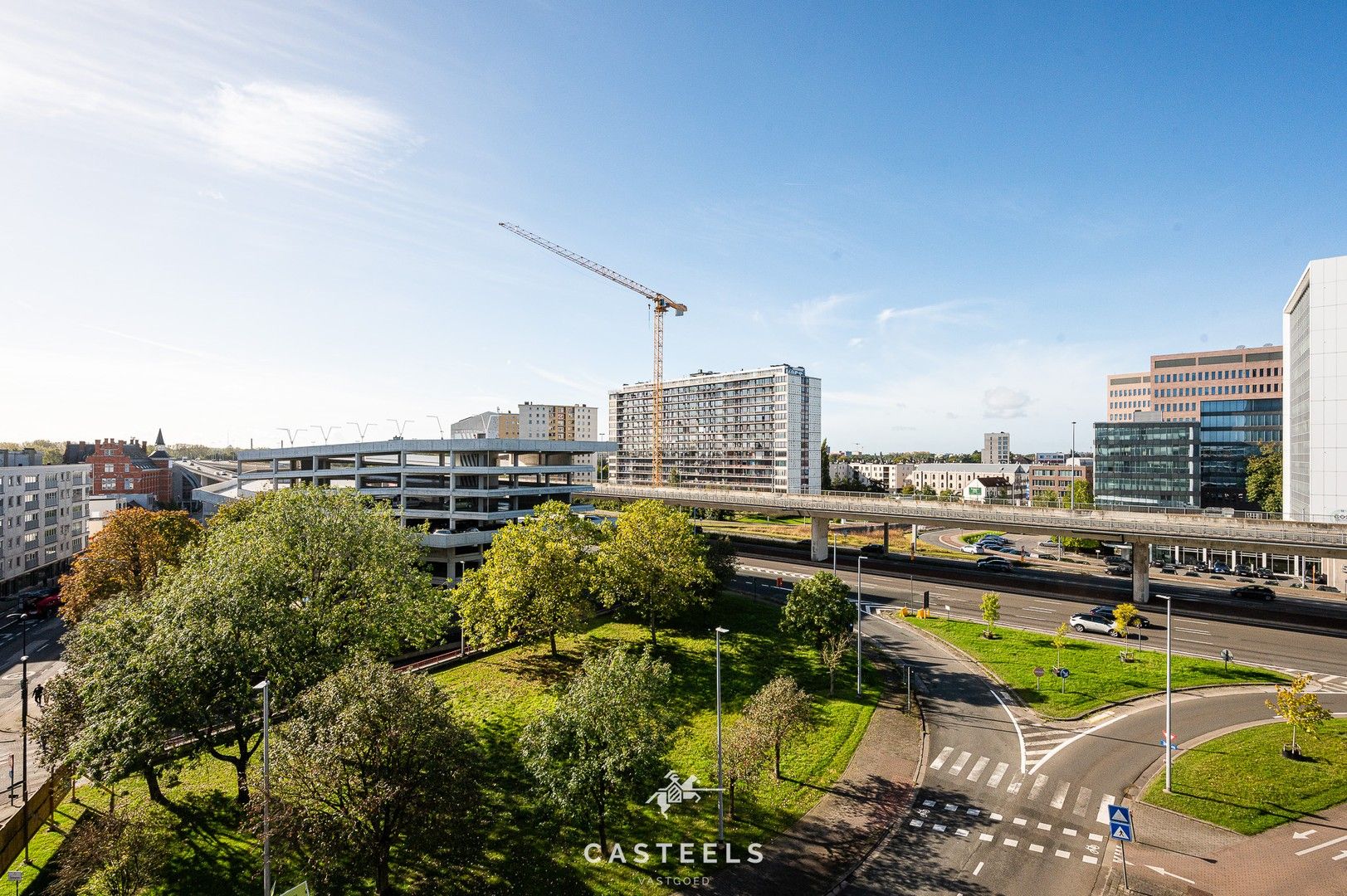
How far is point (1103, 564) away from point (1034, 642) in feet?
151

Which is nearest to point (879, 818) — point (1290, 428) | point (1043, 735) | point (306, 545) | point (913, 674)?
point (1043, 735)

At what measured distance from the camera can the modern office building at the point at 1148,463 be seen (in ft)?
339

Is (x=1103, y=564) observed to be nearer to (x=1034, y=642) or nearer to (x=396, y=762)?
(x=1034, y=642)

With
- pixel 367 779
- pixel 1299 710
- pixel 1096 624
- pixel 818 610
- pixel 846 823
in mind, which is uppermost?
pixel 367 779

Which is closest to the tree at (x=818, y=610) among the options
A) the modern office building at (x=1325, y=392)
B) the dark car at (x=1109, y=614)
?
the dark car at (x=1109, y=614)

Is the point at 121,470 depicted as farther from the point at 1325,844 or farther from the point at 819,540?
the point at 1325,844

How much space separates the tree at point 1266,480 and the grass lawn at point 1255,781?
7389cm

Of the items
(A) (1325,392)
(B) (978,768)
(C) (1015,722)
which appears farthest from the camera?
(A) (1325,392)

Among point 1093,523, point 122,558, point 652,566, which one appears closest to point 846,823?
point 652,566

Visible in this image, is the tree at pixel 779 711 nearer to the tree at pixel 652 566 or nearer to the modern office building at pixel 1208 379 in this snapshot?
the tree at pixel 652 566

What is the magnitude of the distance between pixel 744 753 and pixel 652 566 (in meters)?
21.1

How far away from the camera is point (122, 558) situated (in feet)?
152

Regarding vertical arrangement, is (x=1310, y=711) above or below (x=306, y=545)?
below

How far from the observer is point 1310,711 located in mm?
27531
